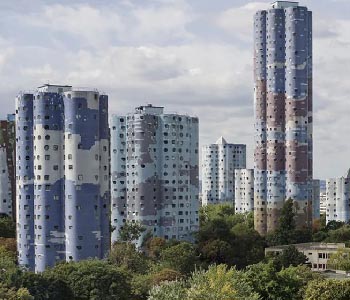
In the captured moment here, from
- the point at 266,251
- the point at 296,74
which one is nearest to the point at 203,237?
the point at 266,251

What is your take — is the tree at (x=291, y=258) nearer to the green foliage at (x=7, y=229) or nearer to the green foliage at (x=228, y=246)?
the green foliage at (x=228, y=246)

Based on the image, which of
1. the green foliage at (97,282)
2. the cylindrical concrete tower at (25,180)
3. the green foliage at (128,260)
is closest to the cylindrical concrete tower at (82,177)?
the green foliage at (128,260)

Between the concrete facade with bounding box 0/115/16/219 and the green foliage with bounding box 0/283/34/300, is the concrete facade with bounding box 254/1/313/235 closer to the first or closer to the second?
the concrete facade with bounding box 0/115/16/219

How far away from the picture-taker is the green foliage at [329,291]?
42.8 metres

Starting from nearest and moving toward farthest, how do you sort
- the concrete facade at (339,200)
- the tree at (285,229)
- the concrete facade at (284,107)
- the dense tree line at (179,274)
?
1. the dense tree line at (179,274)
2. the tree at (285,229)
3. the concrete facade at (284,107)
4. the concrete facade at (339,200)

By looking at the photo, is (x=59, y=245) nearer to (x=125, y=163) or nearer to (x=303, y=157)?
(x=125, y=163)

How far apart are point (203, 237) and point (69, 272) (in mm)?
24067

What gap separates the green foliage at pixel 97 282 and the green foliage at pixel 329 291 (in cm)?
1364

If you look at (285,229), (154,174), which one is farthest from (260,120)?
(154,174)

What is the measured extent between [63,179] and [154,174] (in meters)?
16.3

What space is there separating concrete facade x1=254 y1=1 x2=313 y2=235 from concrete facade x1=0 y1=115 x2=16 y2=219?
32.4 m

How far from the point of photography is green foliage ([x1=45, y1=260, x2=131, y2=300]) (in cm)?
4944

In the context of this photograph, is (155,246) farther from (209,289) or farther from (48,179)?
(209,289)

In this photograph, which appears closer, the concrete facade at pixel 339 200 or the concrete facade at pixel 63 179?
the concrete facade at pixel 63 179
